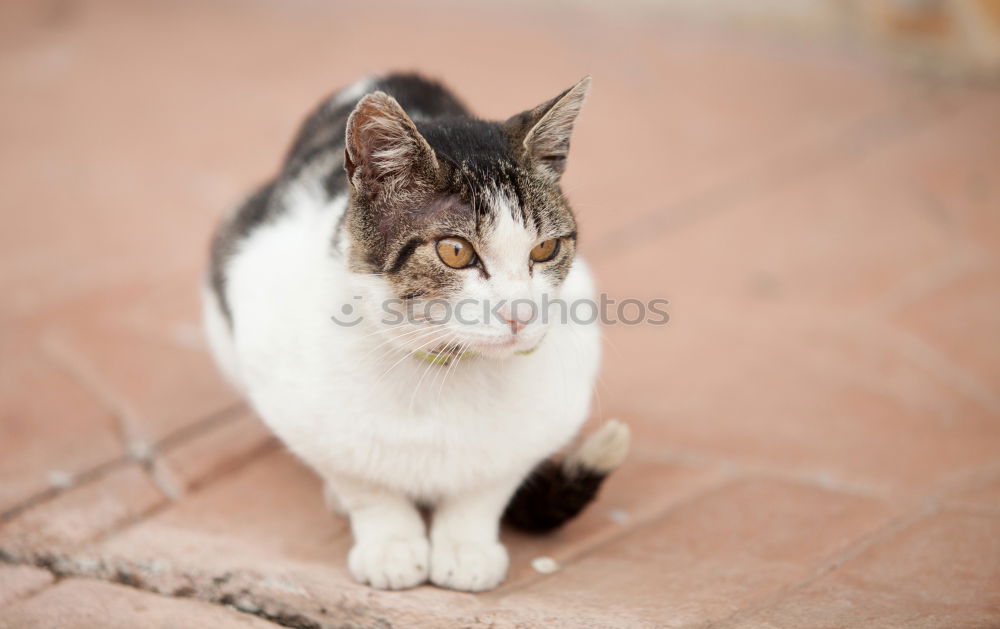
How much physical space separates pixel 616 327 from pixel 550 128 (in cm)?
142

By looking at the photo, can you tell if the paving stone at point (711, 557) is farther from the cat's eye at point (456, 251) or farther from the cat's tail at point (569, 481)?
the cat's eye at point (456, 251)

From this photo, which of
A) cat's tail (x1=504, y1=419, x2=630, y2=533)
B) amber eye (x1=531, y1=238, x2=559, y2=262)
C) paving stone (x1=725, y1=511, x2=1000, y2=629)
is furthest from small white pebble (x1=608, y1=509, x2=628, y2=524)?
amber eye (x1=531, y1=238, x2=559, y2=262)

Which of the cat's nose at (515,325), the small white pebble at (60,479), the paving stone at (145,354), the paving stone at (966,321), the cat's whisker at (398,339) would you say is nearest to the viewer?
the cat's nose at (515,325)

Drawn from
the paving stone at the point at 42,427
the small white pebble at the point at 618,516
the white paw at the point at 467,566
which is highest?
the paving stone at the point at 42,427

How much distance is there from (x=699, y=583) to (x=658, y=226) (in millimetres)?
2027

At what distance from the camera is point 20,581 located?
7.15 ft

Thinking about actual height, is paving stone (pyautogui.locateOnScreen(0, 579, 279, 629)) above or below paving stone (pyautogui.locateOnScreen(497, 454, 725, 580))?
above

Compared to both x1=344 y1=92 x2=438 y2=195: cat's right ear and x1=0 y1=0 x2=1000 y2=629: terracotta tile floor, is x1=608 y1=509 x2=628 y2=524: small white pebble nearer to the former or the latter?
x1=0 y1=0 x2=1000 y2=629: terracotta tile floor

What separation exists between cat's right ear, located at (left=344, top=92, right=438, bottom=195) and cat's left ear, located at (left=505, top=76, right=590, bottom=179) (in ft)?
0.73

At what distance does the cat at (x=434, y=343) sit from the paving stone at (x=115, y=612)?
29 centimetres

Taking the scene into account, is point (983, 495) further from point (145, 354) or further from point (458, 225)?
point (145, 354)

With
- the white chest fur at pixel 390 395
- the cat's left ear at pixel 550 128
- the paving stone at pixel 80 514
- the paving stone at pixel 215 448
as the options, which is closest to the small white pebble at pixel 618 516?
the white chest fur at pixel 390 395

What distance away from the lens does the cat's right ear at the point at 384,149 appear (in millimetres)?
1875

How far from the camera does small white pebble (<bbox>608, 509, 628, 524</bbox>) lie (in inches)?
95.3
